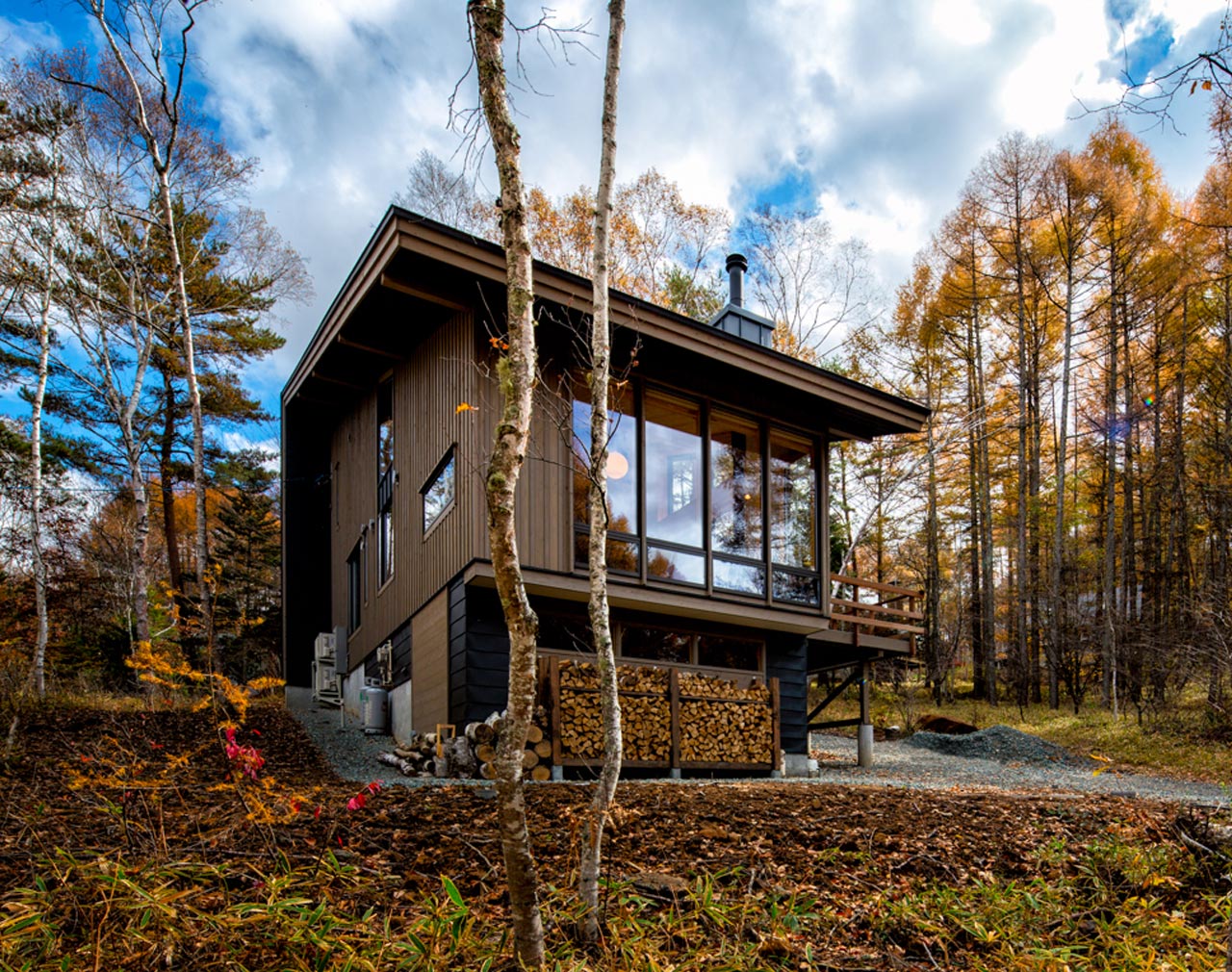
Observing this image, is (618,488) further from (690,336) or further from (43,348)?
(43,348)

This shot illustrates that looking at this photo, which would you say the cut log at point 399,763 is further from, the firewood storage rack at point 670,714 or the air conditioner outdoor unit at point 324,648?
the air conditioner outdoor unit at point 324,648

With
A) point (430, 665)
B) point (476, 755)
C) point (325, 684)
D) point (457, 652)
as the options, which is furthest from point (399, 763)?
point (325, 684)

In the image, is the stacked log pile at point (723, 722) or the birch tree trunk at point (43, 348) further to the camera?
the birch tree trunk at point (43, 348)

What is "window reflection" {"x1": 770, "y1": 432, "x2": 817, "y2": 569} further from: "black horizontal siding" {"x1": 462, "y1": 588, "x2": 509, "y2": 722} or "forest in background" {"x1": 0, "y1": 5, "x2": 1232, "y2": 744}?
"forest in background" {"x1": 0, "y1": 5, "x2": 1232, "y2": 744}

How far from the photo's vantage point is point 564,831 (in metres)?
4.18

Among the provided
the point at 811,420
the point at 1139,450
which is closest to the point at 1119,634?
the point at 1139,450

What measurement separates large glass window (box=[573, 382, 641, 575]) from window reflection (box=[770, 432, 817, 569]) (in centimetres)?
217

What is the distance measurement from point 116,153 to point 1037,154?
1706cm

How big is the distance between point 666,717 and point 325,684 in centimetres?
696

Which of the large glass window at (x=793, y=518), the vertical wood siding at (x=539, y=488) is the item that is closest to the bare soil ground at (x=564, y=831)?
the vertical wood siding at (x=539, y=488)

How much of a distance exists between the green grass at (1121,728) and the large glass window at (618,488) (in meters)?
6.28

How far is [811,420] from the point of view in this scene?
11.1m

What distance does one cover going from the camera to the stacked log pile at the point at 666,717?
Answer: 7.88 m

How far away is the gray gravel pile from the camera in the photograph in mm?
12547
